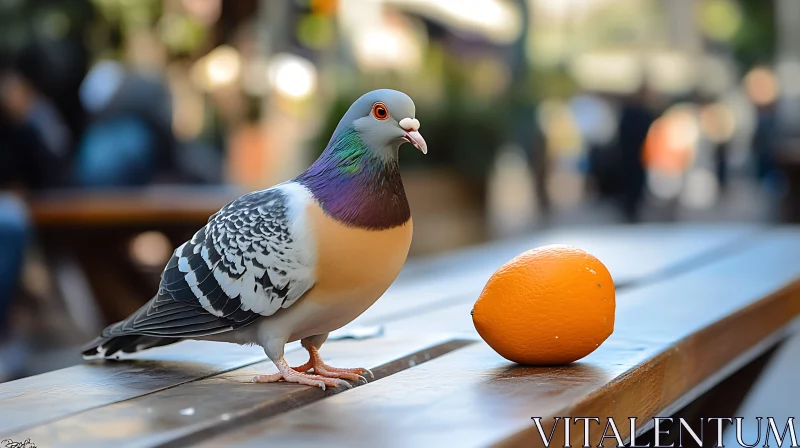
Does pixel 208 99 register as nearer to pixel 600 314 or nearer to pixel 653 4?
pixel 600 314

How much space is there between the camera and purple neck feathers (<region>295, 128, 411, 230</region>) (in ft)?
4.34

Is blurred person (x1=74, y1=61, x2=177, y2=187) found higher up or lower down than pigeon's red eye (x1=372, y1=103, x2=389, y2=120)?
higher up

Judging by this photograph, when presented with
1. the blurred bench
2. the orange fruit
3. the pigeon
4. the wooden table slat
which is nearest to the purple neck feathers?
the pigeon

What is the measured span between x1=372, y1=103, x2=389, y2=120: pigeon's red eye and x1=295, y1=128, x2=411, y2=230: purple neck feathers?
0.04 m

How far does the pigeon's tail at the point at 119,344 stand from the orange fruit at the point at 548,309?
462 mm

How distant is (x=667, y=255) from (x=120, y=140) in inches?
120

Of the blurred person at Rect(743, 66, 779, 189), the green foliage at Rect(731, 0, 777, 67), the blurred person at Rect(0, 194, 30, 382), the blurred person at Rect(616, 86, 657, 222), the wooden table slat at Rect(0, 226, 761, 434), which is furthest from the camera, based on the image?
the green foliage at Rect(731, 0, 777, 67)

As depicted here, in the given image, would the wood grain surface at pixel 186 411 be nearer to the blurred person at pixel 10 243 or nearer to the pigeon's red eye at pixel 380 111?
the pigeon's red eye at pixel 380 111

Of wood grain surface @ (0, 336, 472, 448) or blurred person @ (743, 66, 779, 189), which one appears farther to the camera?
blurred person @ (743, 66, 779, 189)

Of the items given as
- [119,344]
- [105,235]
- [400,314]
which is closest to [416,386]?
[119,344]

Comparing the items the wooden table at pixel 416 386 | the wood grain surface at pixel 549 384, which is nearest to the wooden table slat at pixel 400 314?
the wooden table at pixel 416 386

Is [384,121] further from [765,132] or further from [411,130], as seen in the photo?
[765,132]

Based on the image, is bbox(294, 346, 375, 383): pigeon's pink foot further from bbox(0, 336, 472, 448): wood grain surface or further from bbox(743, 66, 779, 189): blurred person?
bbox(743, 66, 779, 189): blurred person

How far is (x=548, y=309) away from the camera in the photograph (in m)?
1.39
